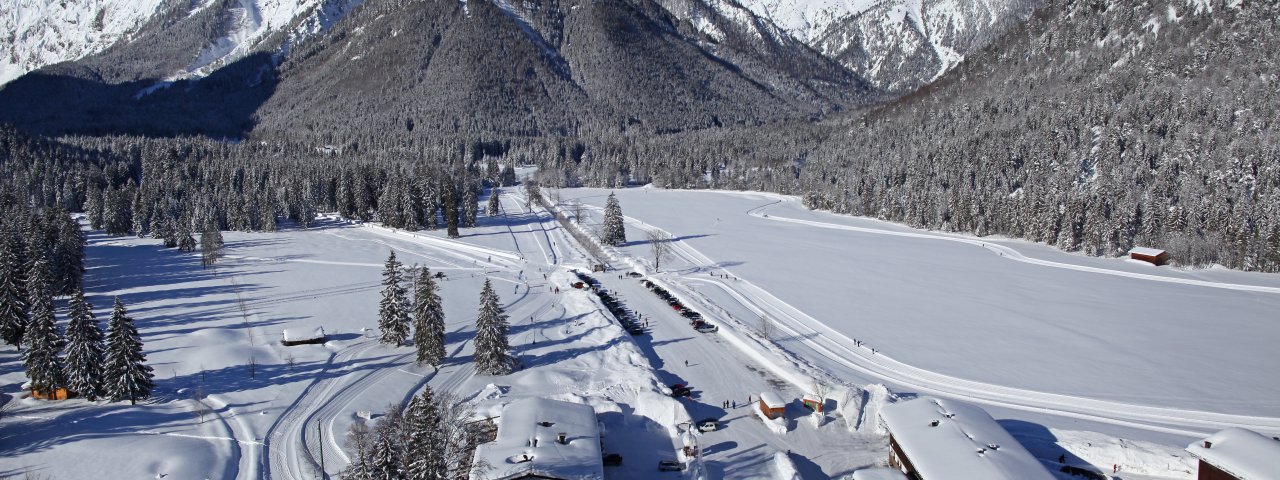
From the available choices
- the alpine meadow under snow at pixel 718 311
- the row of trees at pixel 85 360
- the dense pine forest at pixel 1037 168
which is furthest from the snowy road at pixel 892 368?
the row of trees at pixel 85 360

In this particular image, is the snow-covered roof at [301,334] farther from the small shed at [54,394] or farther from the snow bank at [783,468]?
Result: the snow bank at [783,468]

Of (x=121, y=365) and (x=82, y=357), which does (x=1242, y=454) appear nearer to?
(x=121, y=365)

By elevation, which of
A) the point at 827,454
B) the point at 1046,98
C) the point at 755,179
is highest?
the point at 1046,98

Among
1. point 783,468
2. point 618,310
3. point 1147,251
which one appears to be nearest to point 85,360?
point 618,310

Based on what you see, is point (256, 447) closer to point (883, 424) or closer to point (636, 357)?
point (636, 357)

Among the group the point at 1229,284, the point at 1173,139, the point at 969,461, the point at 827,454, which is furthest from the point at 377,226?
the point at 1173,139

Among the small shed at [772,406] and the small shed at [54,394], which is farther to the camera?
the small shed at [54,394]

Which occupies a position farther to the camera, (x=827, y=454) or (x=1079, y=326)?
(x=1079, y=326)
